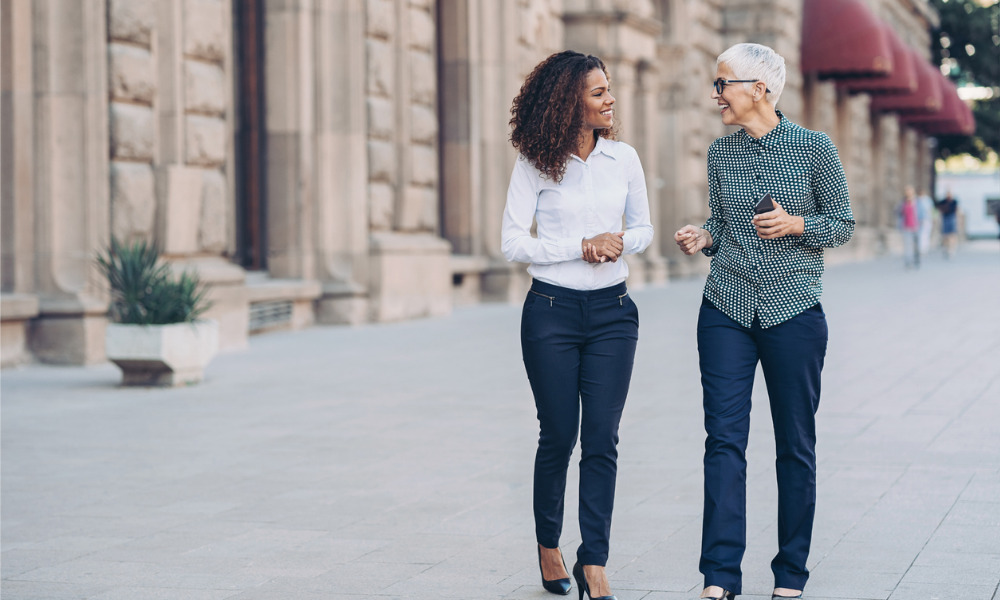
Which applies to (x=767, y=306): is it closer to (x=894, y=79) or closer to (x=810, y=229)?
(x=810, y=229)

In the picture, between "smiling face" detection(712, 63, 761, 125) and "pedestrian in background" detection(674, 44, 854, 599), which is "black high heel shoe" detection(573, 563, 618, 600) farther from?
"smiling face" detection(712, 63, 761, 125)

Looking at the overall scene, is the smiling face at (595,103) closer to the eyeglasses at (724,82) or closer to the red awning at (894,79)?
the eyeglasses at (724,82)

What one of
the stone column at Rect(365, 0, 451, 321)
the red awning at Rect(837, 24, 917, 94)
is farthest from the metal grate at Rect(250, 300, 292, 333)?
the red awning at Rect(837, 24, 917, 94)

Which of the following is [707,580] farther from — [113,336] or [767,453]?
[113,336]

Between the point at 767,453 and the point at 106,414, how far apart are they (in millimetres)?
3878

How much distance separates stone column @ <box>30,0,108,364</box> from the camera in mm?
10906

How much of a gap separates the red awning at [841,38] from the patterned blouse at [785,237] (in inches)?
1110

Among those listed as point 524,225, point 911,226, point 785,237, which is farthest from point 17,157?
point 911,226

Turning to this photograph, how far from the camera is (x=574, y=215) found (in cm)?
465

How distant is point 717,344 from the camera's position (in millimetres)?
4531

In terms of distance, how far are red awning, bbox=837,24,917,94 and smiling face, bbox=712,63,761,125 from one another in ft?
102

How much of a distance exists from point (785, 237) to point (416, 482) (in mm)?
2663

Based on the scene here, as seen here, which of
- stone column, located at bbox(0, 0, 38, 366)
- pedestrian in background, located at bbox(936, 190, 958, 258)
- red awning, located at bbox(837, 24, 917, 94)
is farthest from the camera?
red awning, located at bbox(837, 24, 917, 94)

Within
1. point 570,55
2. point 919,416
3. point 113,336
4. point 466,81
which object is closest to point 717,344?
point 570,55
